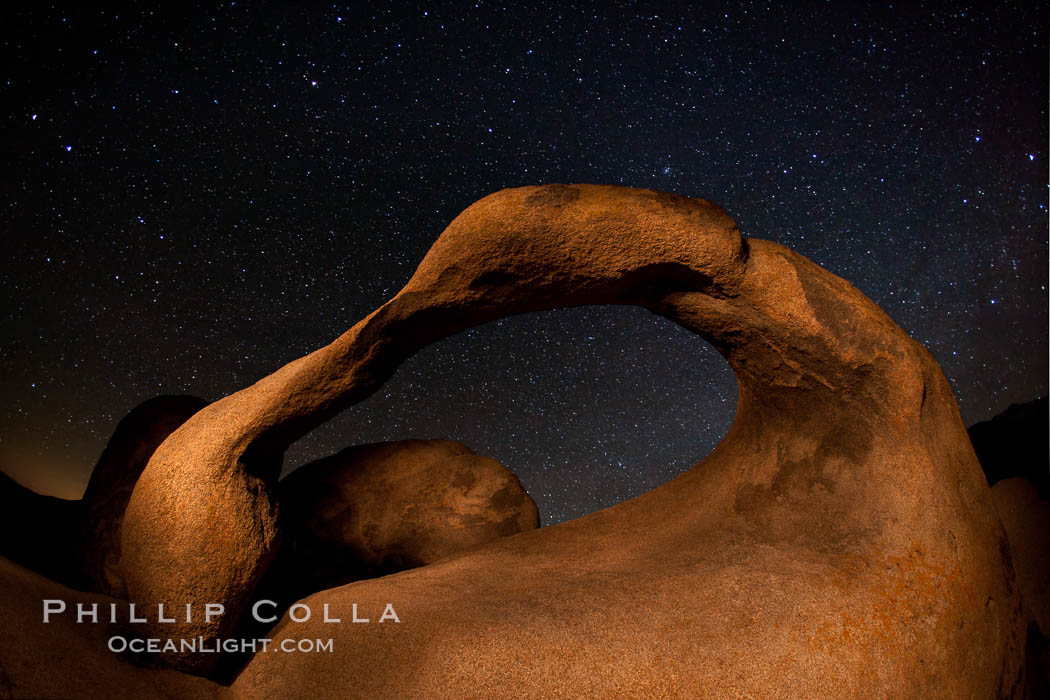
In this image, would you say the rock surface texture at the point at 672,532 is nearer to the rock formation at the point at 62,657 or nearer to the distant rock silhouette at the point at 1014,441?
the rock formation at the point at 62,657

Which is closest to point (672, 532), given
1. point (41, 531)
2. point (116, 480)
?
point (116, 480)

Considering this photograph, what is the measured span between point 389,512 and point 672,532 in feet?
4.65

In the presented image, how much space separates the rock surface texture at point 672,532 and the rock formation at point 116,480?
33.7 inches

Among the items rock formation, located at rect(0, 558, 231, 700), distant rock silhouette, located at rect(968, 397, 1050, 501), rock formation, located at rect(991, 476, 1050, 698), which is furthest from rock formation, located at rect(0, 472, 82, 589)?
distant rock silhouette, located at rect(968, 397, 1050, 501)

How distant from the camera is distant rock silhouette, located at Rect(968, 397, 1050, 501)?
13.5 feet

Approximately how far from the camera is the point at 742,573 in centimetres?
217

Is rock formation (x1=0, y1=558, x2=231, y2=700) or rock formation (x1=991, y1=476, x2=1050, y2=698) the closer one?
rock formation (x1=0, y1=558, x2=231, y2=700)

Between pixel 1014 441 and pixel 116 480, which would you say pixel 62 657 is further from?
pixel 1014 441

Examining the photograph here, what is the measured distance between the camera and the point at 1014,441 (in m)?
4.48

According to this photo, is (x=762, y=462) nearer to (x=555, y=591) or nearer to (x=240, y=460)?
(x=555, y=591)

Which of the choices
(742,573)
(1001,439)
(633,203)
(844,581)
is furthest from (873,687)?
(1001,439)

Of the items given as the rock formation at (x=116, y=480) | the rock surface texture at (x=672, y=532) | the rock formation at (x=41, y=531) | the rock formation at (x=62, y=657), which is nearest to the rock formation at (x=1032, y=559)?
the rock surface texture at (x=672, y=532)

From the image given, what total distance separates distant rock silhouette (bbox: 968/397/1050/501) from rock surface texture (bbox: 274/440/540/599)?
3363 millimetres

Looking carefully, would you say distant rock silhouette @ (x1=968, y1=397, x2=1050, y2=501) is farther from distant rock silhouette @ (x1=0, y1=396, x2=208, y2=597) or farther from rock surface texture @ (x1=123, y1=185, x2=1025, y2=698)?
distant rock silhouette @ (x1=0, y1=396, x2=208, y2=597)
